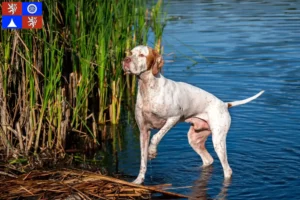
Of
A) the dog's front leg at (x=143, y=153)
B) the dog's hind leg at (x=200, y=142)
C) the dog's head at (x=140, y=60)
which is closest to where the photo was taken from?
the dog's head at (x=140, y=60)

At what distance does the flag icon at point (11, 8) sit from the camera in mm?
7375

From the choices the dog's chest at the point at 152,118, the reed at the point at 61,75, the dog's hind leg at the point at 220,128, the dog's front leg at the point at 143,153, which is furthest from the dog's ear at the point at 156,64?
the reed at the point at 61,75

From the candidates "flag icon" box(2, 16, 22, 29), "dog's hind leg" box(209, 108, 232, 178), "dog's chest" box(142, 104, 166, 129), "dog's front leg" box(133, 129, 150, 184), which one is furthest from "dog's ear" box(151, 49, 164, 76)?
"flag icon" box(2, 16, 22, 29)

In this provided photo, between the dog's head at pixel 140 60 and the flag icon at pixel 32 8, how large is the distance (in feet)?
3.80

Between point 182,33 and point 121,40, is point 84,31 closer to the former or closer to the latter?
point 121,40

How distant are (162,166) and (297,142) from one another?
1.94 meters

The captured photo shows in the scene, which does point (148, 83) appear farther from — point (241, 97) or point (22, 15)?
point (241, 97)

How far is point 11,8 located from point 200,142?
2.65 m

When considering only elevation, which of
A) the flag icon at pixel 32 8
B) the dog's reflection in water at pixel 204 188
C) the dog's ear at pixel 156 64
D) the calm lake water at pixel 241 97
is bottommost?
the calm lake water at pixel 241 97

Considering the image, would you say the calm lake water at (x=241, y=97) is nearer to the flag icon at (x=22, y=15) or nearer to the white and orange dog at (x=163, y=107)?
the white and orange dog at (x=163, y=107)

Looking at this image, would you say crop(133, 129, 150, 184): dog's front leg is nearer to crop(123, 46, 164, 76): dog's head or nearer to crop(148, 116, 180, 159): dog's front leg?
crop(148, 116, 180, 159): dog's front leg

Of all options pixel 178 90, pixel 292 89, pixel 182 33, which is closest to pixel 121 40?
pixel 178 90

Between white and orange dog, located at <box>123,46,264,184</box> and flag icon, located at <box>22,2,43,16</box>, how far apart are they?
116 cm

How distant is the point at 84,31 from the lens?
869 centimetres
